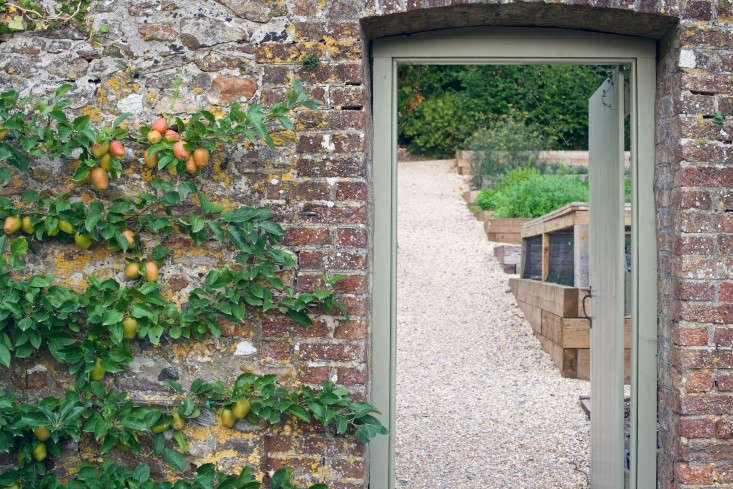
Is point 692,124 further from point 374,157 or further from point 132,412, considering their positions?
point 132,412

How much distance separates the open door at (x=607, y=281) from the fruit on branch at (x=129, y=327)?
6.16 feet

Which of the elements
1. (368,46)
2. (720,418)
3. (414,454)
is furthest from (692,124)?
(414,454)

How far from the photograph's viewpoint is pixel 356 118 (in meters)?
2.82

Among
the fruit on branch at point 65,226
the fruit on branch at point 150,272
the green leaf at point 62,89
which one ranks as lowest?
the fruit on branch at point 150,272

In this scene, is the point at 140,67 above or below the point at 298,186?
above

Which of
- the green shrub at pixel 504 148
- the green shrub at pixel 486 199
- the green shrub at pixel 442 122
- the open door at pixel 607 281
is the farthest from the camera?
the green shrub at pixel 442 122

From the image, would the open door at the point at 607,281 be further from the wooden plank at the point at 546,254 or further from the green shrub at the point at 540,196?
the green shrub at the point at 540,196

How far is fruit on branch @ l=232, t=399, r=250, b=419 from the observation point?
2.73 metres

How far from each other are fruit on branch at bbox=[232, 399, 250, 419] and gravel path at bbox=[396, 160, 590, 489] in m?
2.03

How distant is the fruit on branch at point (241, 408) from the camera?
8.96 feet

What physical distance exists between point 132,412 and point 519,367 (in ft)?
15.7

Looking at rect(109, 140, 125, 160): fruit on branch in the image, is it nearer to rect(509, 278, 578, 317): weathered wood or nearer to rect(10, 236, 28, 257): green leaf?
rect(10, 236, 28, 257): green leaf

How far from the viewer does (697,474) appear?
8.90 feet

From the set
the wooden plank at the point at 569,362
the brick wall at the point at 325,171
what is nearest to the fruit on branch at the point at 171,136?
the brick wall at the point at 325,171
